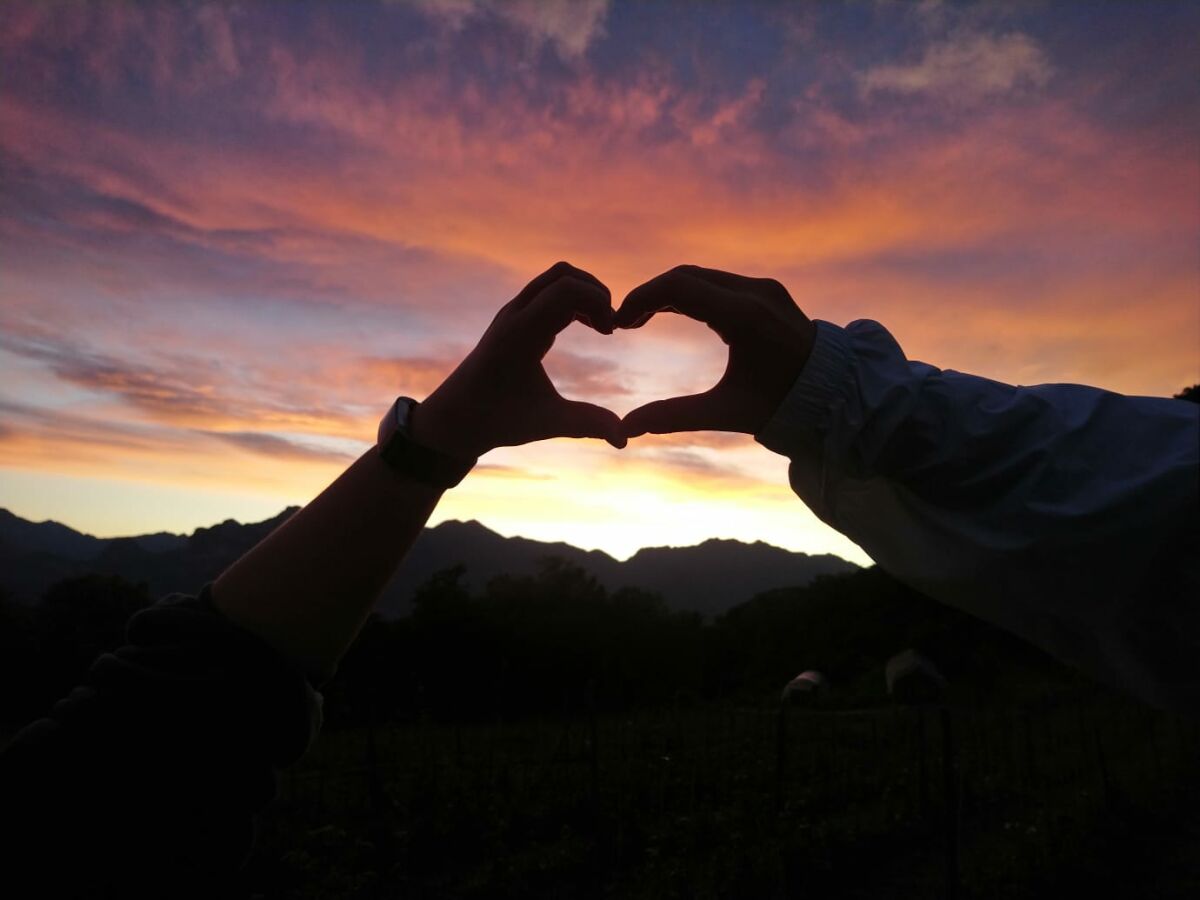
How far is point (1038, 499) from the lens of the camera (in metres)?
0.67

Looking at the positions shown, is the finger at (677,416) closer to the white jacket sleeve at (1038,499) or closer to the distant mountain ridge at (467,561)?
the white jacket sleeve at (1038,499)

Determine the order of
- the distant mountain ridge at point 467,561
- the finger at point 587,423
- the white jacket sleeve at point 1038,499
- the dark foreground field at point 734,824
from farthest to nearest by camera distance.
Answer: the distant mountain ridge at point 467,561 < the dark foreground field at point 734,824 < the finger at point 587,423 < the white jacket sleeve at point 1038,499

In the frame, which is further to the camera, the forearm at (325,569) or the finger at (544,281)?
the finger at (544,281)

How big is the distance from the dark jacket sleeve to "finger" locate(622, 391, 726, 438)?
A: 1.74 ft

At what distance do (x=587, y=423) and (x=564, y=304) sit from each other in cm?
25

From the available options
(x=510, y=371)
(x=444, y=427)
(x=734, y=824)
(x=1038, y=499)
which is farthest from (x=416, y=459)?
(x=734, y=824)

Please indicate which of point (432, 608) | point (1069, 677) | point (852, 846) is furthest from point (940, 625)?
point (852, 846)

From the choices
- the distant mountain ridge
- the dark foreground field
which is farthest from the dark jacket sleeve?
the distant mountain ridge

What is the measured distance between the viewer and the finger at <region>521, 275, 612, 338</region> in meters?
0.89

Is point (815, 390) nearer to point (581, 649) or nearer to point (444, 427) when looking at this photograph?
point (444, 427)

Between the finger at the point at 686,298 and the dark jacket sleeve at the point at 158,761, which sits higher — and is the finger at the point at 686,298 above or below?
above

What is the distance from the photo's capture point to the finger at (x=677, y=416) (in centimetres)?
96

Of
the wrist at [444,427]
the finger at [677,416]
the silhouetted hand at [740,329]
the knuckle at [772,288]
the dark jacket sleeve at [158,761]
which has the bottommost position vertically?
the dark jacket sleeve at [158,761]

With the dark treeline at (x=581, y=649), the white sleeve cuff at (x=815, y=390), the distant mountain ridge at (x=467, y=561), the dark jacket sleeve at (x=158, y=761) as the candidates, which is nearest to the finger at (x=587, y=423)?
the white sleeve cuff at (x=815, y=390)
